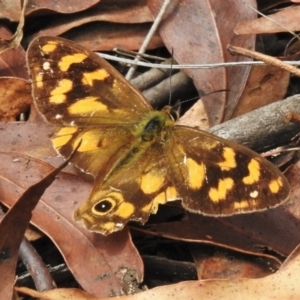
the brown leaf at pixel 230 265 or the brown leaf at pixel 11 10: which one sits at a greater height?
the brown leaf at pixel 11 10

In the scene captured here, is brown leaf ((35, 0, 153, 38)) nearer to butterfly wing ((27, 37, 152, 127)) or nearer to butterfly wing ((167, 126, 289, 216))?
butterfly wing ((27, 37, 152, 127))

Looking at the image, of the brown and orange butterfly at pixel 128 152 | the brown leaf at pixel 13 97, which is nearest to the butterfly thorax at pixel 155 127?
the brown and orange butterfly at pixel 128 152

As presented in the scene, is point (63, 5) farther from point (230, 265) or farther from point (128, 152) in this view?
point (230, 265)

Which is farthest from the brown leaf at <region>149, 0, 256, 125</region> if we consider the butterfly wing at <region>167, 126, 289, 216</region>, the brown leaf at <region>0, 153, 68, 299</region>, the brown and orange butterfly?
the brown leaf at <region>0, 153, 68, 299</region>

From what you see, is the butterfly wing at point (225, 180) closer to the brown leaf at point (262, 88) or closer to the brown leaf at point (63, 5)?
the brown leaf at point (262, 88)

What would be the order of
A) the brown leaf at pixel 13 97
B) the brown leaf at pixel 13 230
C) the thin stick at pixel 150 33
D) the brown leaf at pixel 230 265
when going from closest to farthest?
the brown leaf at pixel 13 230, the brown leaf at pixel 230 265, the brown leaf at pixel 13 97, the thin stick at pixel 150 33

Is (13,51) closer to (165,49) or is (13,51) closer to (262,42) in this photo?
(165,49)

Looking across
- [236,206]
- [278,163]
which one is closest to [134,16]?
[278,163]

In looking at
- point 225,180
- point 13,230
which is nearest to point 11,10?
point 13,230
